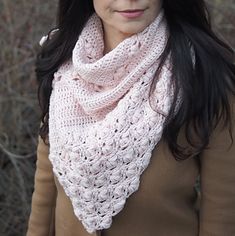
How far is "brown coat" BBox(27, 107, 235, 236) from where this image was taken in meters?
1.54

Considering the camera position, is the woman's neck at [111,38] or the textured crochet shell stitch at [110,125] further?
the woman's neck at [111,38]

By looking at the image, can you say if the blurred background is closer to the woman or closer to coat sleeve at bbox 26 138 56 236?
coat sleeve at bbox 26 138 56 236

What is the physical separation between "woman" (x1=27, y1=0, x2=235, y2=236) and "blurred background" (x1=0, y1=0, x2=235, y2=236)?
1.18 meters

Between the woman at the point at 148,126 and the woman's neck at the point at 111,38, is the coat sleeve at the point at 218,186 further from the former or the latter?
the woman's neck at the point at 111,38

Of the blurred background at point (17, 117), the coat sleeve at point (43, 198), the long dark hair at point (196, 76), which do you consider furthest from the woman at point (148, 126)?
the blurred background at point (17, 117)

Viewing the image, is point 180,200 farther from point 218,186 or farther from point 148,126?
point 148,126

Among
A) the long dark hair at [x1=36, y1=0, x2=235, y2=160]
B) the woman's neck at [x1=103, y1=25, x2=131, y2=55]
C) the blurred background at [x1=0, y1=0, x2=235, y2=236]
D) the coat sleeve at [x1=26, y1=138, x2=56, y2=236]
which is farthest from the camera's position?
the blurred background at [x1=0, y1=0, x2=235, y2=236]

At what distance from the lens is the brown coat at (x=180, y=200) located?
5.04 feet

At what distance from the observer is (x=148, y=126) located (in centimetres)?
150

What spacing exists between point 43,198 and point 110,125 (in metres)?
0.46

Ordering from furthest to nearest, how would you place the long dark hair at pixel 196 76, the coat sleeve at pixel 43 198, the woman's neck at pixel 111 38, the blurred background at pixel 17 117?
the blurred background at pixel 17 117
the coat sleeve at pixel 43 198
the woman's neck at pixel 111 38
the long dark hair at pixel 196 76

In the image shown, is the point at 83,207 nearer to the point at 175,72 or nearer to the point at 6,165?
the point at 175,72

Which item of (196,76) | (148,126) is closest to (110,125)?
(148,126)

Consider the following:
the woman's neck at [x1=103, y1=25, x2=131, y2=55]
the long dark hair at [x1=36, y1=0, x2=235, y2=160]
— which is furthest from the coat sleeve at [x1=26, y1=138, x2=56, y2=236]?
the long dark hair at [x1=36, y1=0, x2=235, y2=160]
